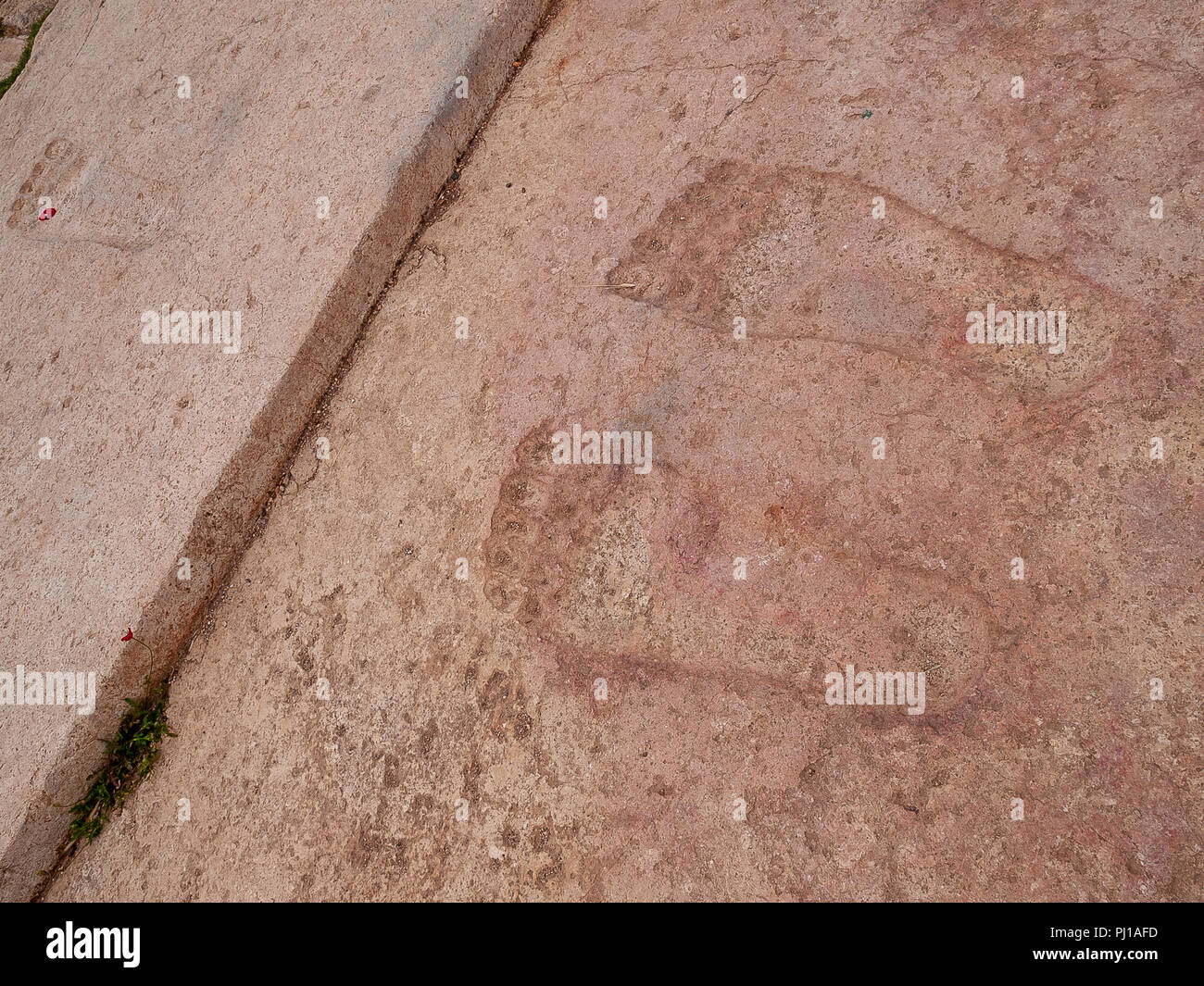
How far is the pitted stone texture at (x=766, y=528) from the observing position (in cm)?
231

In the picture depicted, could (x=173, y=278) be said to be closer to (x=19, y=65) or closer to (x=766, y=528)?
(x=19, y=65)

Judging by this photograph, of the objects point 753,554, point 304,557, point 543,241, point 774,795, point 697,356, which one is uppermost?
point 543,241

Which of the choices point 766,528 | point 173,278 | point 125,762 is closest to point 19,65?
point 173,278

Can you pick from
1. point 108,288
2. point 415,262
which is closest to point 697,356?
point 415,262

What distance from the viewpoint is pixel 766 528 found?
263 cm

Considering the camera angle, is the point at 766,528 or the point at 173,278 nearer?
the point at 766,528

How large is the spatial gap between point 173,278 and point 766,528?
2.65m

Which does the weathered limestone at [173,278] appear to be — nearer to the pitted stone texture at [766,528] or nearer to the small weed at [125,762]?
the small weed at [125,762]

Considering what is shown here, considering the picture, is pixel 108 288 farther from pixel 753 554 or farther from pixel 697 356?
pixel 753 554

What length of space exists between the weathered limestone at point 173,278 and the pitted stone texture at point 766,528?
0.81ft

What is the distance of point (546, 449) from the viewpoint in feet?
9.45

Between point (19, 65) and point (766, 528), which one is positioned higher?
point (19, 65)

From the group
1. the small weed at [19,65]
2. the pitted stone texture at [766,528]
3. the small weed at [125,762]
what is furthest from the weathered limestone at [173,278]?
the small weed at [19,65]

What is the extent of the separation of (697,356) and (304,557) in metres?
1.68
